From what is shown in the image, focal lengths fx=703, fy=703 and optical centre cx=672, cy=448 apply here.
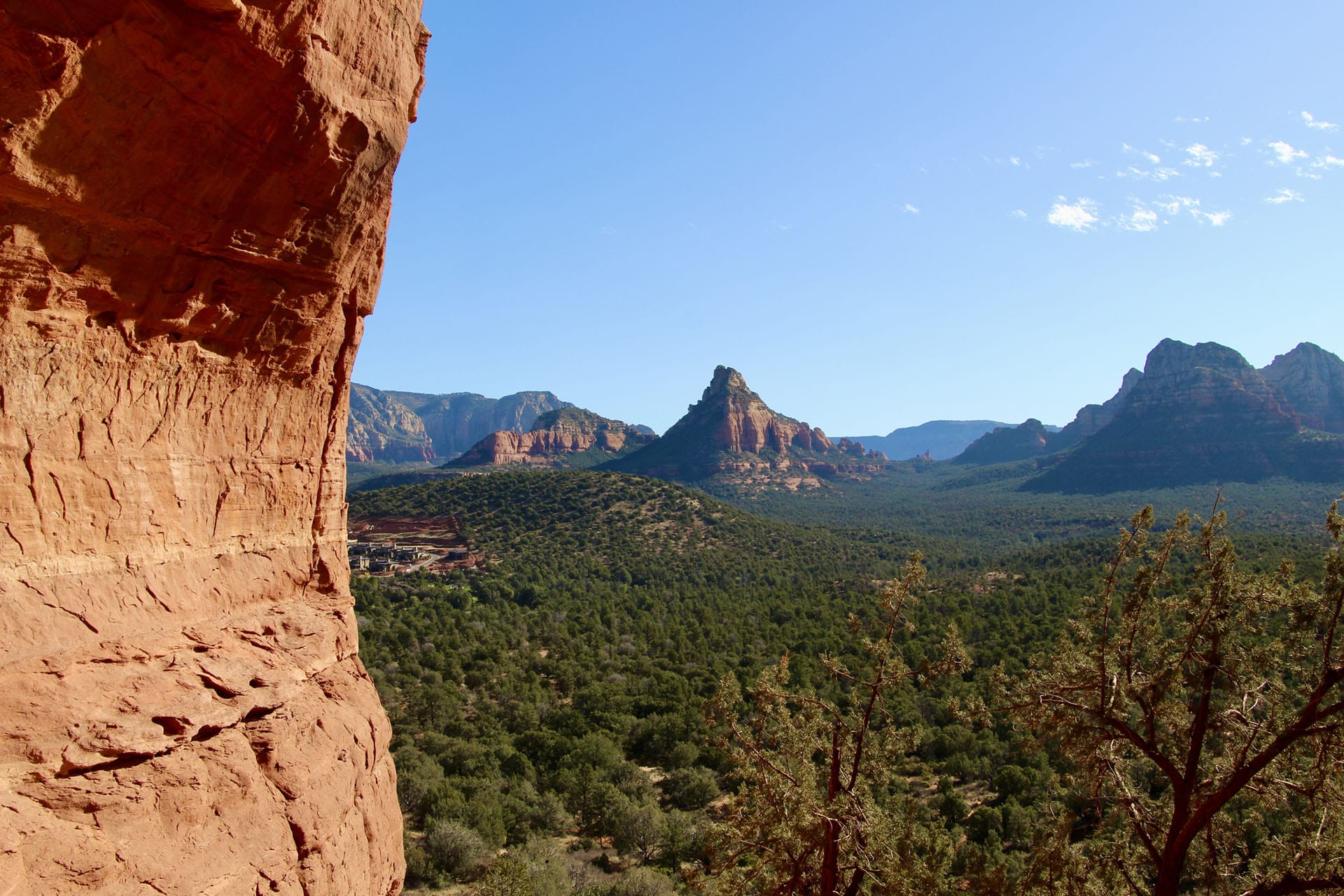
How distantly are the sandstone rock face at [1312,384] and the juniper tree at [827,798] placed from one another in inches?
7727

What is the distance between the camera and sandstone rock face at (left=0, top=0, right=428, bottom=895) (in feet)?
16.5

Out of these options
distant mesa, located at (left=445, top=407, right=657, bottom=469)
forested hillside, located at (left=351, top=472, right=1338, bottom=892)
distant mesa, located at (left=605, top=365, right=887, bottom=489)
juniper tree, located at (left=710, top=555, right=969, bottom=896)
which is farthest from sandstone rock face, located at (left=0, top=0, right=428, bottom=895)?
distant mesa, located at (left=445, top=407, right=657, bottom=469)

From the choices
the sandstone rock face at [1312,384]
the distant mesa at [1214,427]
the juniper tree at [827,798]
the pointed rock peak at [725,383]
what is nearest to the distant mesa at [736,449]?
the pointed rock peak at [725,383]

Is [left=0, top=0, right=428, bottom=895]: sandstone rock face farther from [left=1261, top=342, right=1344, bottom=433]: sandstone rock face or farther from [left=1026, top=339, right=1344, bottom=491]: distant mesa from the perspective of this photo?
[left=1261, top=342, right=1344, bottom=433]: sandstone rock face

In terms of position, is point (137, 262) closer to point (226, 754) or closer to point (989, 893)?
point (226, 754)

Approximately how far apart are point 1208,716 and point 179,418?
Result: 40.0 ft

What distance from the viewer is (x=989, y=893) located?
407 inches

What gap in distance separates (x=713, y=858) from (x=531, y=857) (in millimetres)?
12291

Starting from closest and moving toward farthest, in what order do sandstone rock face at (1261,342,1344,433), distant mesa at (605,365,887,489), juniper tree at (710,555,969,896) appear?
juniper tree at (710,555,969,896)
distant mesa at (605,365,887,489)
sandstone rock face at (1261,342,1344,433)

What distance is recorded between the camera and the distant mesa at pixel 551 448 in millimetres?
167875

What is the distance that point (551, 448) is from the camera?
18212cm

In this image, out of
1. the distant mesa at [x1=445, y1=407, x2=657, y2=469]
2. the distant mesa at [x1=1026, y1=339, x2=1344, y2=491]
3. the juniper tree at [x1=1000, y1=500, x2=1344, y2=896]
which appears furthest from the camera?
the distant mesa at [x1=445, y1=407, x2=657, y2=469]

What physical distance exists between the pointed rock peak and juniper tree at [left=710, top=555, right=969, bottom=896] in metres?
167

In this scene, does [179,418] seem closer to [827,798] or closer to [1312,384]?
[827,798]
